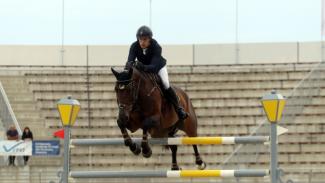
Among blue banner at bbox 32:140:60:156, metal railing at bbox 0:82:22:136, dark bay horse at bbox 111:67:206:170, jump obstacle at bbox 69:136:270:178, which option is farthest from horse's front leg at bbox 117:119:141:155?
metal railing at bbox 0:82:22:136

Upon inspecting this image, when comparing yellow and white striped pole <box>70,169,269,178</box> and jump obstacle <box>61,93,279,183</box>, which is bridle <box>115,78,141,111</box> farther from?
yellow and white striped pole <box>70,169,269,178</box>

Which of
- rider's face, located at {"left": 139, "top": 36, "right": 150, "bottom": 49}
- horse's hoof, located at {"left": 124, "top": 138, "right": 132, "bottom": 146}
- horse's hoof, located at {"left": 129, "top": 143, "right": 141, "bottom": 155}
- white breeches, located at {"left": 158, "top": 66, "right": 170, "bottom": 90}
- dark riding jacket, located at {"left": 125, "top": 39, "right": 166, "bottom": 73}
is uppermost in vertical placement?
rider's face, located at {"left": 139, "top": 36, "right": 150, "bottom": 49}

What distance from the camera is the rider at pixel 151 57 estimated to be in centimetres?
978

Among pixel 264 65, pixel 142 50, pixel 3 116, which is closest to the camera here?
pixel 142 50

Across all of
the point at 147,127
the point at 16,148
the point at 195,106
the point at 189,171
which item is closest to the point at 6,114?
the point at 16,148

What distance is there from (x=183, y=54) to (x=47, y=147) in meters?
8.96

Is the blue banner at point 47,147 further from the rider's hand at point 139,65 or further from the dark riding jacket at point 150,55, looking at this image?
the rider's hand at point 139,65

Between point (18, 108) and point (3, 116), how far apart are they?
4.75ft

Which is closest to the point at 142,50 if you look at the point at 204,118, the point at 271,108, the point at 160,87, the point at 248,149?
the point at 160,87

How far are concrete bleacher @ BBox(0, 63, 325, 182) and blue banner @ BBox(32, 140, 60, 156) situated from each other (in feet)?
1.19

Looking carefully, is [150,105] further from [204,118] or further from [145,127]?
[204,118]

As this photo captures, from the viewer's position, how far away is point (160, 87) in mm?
9906

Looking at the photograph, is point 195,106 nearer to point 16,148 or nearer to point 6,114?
point 6,114

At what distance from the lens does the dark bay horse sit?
9180 mm
